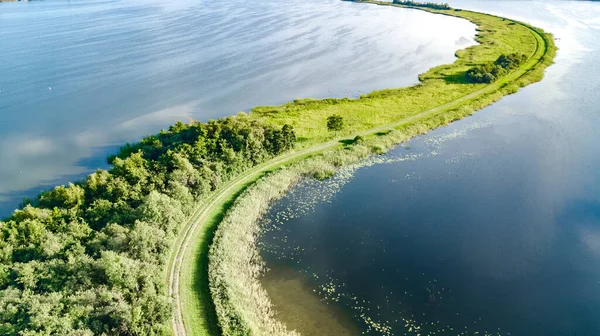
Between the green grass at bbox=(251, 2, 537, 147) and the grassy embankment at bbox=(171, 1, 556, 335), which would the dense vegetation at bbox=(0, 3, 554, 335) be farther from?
the green grass at bbox=(251, 2, 537, 147)

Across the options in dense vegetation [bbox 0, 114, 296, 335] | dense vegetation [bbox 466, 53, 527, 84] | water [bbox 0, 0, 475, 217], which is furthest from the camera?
dense vegetation [bbox 466, 53, 527, 84]

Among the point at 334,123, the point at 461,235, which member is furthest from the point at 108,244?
the point at 334,123

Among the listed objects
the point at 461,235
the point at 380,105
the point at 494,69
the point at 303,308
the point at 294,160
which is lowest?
the point at 303,308

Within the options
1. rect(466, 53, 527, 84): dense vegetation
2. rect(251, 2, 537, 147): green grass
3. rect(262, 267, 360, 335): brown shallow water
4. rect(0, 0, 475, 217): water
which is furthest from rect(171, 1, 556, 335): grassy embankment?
rect(0, 0, 475, 217): water

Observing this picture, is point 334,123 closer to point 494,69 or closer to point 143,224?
point 143,224

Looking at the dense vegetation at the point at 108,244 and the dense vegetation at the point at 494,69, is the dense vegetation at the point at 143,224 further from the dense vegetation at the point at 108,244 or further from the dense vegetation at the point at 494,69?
the dense vegetation at the point at 494,69

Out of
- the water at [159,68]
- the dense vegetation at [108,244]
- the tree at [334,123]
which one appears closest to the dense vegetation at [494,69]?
the water at [159,68]

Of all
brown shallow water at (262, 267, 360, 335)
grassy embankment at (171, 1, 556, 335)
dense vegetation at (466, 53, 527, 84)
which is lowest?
brown shallow water at (262, 267, 360, 335)
